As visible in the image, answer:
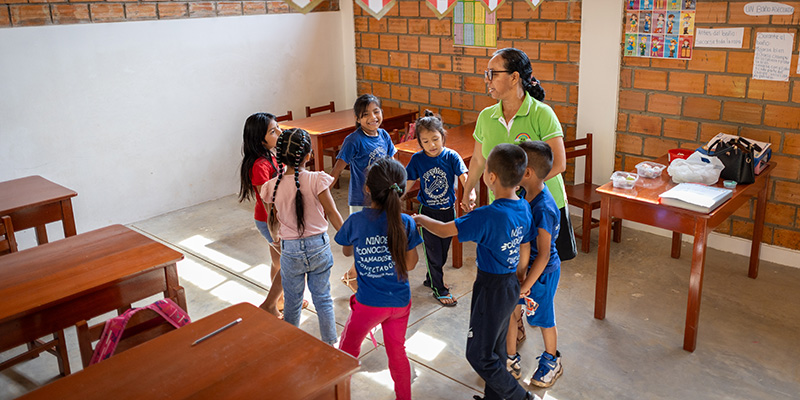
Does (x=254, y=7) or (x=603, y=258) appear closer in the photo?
(x=603, y=258)

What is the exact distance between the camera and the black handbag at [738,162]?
3.52 meters

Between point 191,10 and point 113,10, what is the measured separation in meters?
0.66

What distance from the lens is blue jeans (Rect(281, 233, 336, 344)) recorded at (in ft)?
9.93

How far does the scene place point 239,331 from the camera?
2.11 m

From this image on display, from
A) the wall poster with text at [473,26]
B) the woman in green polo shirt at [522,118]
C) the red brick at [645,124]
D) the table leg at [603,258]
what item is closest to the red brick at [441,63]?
the wall poster with text at [473,26]

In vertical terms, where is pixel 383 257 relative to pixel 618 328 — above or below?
above

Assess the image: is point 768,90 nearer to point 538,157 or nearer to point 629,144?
point 629,144

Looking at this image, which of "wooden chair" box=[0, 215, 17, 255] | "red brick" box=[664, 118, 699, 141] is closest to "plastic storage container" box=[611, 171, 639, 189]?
"red brick" box=[664, 118, 699, 141]

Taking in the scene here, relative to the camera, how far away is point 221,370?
74.4 inches

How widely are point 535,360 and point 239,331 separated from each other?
168 centimetres

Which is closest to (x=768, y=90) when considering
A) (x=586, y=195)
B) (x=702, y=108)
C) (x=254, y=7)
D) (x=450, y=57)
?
(x=702, y=108)

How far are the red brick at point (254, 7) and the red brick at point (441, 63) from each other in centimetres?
162

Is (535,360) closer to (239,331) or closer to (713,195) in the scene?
(713,195)

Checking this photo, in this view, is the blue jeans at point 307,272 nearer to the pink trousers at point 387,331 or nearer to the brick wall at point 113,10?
the pink trousers at point 387,331
